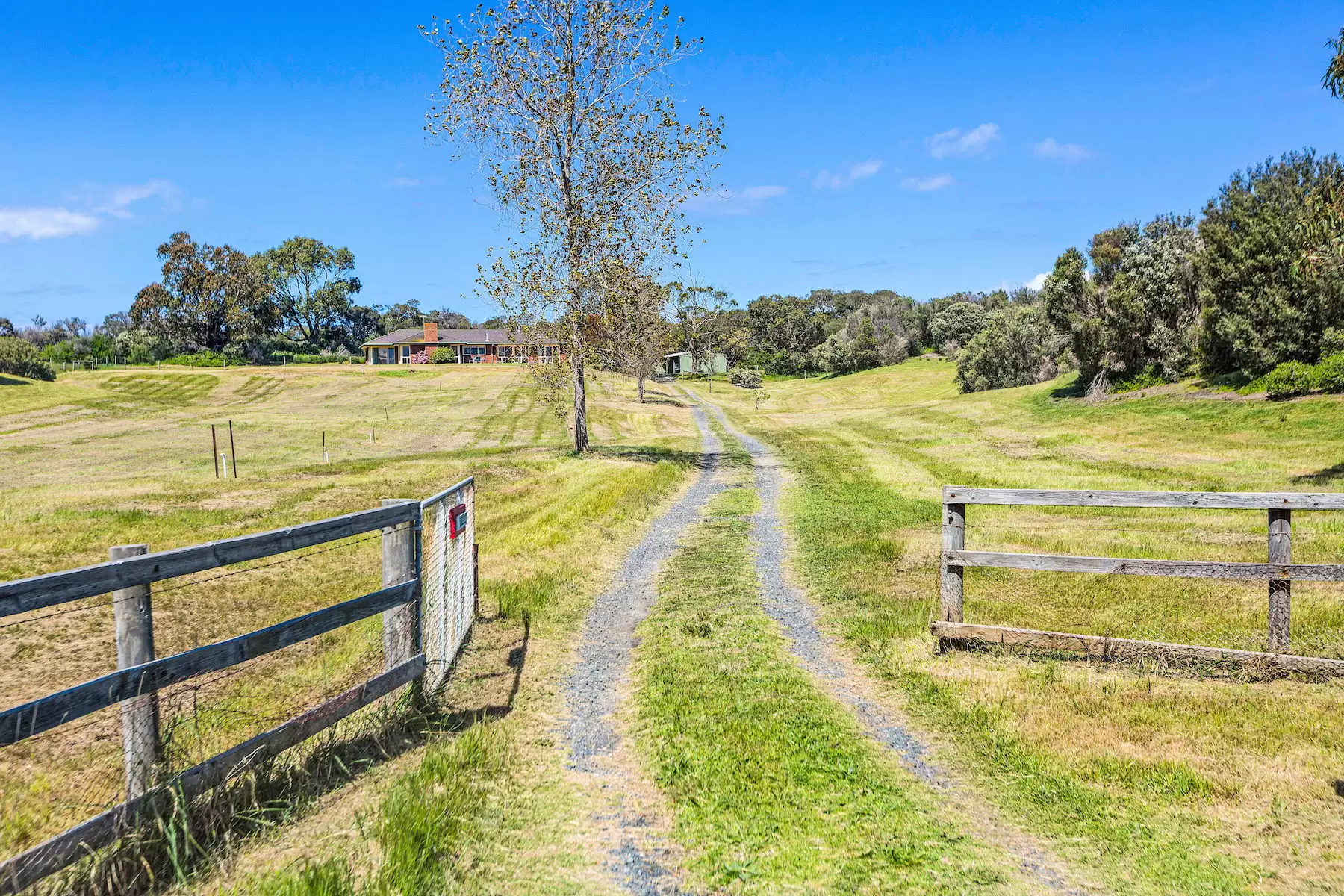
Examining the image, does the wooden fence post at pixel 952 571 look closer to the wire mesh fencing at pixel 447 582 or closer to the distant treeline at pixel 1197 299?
the wire mesh fencing at pixel 447 582

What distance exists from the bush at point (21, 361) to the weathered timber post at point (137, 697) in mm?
88902

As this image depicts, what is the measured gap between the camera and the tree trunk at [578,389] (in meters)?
26.5

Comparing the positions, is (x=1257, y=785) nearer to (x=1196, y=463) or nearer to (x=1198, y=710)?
(x=1198, y=710)

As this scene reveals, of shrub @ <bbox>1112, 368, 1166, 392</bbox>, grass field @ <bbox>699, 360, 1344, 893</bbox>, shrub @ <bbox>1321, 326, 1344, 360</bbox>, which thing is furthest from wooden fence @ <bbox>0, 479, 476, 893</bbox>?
shrub @ <bbox>1112, 368, 1166, 392</bbox>

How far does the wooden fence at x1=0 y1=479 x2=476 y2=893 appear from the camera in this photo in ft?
13.3

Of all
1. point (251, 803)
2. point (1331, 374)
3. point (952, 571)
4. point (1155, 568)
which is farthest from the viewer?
point (1331, 374)

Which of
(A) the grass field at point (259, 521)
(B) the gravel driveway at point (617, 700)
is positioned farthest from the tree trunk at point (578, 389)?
(B) the gravel driveway at point (617, 700)

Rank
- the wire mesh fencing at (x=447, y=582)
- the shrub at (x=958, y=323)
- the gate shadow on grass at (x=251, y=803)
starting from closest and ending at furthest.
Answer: the gate shadow on grass at (x=251, y=803)
the wire mesh fencing at (x=447, y=582)
the shrub at (x=958, y=323)

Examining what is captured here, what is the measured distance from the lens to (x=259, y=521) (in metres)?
19.5

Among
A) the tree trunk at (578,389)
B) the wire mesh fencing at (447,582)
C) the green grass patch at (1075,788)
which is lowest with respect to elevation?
the green grass patch at (1075,788)

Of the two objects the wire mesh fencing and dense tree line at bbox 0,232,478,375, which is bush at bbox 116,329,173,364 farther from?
the wire mesh fencing

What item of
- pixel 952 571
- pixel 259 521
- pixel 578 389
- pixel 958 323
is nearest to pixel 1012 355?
pixel 958 323

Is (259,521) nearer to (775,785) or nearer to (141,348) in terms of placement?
(775,785)

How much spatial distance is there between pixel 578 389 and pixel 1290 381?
29651 millimetres
